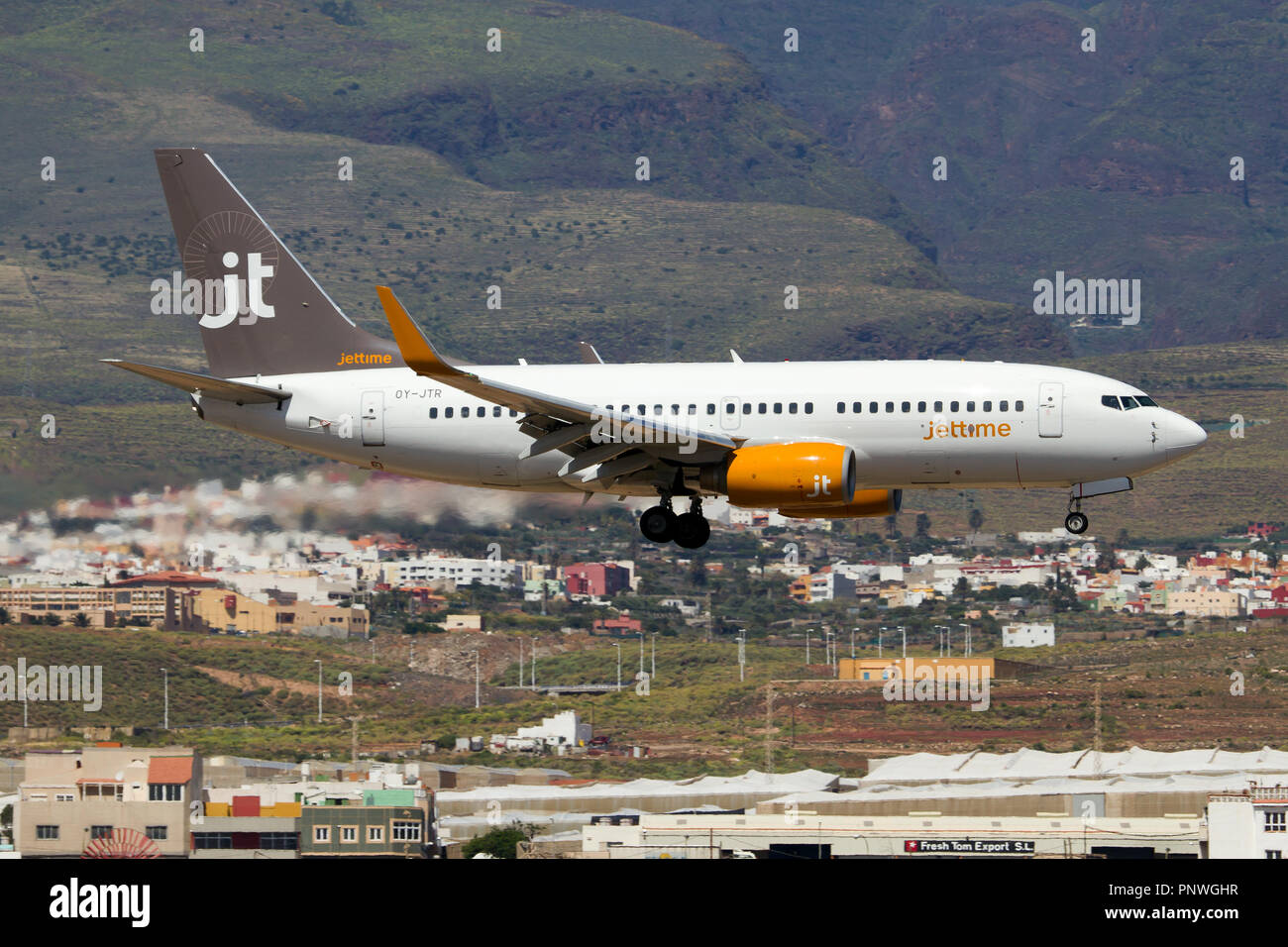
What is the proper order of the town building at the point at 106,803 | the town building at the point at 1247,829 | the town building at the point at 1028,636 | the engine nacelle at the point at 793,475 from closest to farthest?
the engine nacelle at the point at 793,475 < the town building at the point at 1247,829 < the town building at the point at 106,803 < the town building at the point at 1028,636

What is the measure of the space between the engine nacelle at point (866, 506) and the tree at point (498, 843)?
2358cm

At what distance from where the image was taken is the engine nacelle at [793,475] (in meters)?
42.3

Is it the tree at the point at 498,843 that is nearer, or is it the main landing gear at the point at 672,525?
the main landing gear at the point at 672,525

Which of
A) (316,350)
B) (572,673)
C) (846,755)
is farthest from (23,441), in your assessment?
(316,350)

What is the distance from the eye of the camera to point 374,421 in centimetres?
4731

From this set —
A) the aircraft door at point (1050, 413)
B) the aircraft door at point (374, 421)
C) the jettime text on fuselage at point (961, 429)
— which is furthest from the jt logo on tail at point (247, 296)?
the aircraft door at point (1050, 413)

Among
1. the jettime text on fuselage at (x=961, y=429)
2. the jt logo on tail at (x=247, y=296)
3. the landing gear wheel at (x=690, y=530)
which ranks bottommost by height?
the landing gear wheel at (x=690, y=530)

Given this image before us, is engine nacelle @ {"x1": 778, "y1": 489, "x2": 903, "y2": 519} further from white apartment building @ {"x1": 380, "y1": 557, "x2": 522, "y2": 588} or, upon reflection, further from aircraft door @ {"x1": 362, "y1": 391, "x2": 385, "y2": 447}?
white apartment building @ {"x1": 380, "y1": 557, "x2": 522, "y2": 588}

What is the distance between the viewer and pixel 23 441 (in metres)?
169

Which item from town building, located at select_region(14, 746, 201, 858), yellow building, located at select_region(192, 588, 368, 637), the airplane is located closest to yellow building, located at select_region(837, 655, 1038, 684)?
yellow building, located at select_region(192, 588, 368, 637)

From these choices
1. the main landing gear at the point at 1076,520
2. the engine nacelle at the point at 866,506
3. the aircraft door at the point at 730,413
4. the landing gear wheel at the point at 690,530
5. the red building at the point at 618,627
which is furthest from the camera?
the red building at the point at 618,627

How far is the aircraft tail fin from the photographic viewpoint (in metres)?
49.3

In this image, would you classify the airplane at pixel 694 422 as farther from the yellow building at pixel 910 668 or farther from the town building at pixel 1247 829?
the yellow building at pixel 910 668

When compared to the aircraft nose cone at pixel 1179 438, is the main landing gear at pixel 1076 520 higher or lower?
lower
